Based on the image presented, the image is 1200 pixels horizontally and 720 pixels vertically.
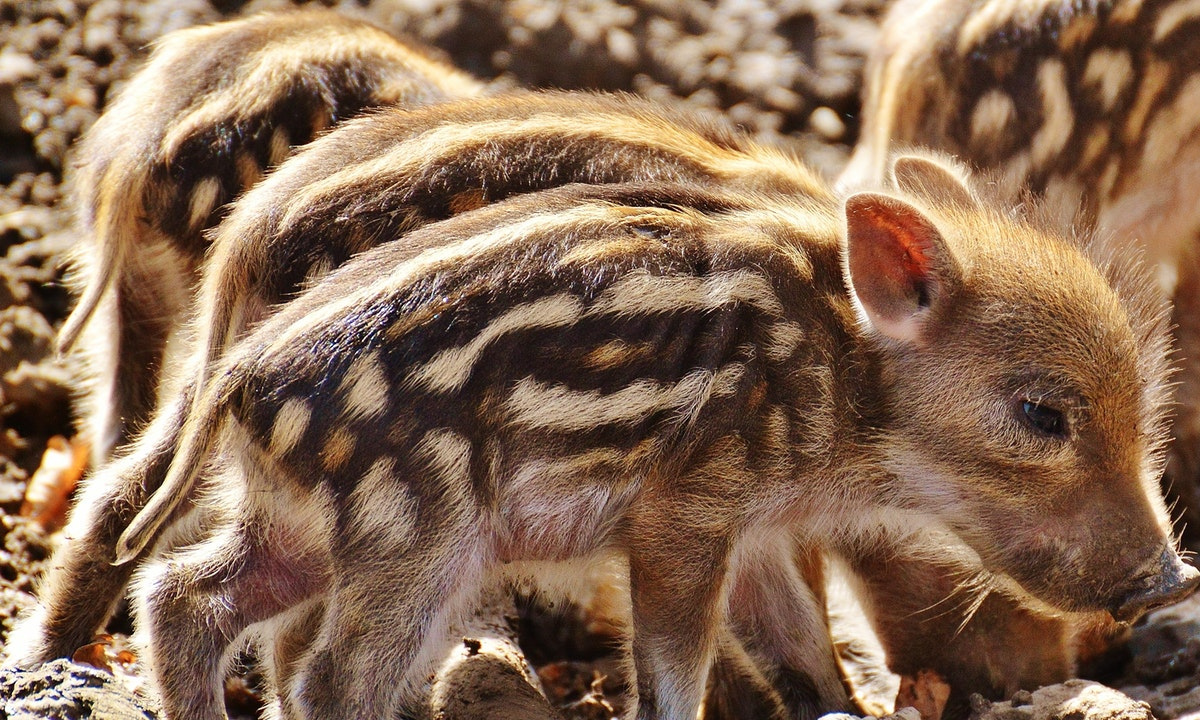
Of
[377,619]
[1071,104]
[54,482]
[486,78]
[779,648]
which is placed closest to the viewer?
[377,619]

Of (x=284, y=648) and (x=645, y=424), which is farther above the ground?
(x=645, y=424)

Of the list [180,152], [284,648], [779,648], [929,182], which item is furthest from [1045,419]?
[180,152]

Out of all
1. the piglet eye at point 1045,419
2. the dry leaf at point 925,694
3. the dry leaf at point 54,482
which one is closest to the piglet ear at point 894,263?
the piglet eye at point 1045,419

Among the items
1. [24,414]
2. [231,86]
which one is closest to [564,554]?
[231,86]

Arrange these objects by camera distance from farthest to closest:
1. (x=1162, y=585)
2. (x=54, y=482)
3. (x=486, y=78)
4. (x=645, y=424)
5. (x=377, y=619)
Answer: (x=486, y=78) → (x=54, y=482) → (x=1162, y=585) → (x=645, y=424) → (x=377, y=619)

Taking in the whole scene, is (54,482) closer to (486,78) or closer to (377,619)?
(377,619)

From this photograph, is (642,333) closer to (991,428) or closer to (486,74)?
(991,428)

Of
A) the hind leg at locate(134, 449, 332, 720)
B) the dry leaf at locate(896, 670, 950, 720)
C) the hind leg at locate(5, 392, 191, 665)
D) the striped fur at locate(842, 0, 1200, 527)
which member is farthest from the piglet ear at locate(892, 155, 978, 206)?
the hind leg at locate(5, 392, 191, 665)
